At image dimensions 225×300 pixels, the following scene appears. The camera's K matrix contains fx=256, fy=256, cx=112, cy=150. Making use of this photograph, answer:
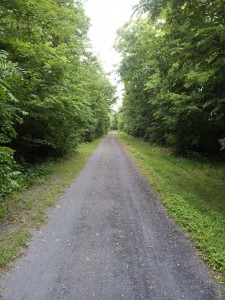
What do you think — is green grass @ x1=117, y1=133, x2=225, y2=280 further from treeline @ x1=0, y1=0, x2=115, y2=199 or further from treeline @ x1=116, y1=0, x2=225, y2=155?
treeline @ x1=0, y1=0, x2=115, y2=199

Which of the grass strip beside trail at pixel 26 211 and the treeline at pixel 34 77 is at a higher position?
the treeline at pixel 34 77

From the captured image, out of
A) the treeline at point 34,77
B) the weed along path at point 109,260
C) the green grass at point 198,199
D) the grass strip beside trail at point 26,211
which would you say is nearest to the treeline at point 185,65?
the green grass at point 198,199

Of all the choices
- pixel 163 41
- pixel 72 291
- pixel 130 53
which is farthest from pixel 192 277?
pixel 130 53

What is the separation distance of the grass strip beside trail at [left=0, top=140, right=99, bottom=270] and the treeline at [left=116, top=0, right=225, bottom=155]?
222 inches

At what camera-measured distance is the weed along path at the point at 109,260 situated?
371cm

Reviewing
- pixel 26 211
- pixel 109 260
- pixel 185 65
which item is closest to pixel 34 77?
pixel 26 211

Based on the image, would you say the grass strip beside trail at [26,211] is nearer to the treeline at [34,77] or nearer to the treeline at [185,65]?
the treeline at [34,77]

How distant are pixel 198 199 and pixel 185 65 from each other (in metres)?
4.29

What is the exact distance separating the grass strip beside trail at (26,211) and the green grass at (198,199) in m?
3.37

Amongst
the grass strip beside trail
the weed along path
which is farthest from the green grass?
the grass strip beside trail

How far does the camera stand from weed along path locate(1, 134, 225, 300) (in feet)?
12.2

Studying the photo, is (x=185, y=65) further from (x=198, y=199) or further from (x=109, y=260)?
(x=109, y=260)

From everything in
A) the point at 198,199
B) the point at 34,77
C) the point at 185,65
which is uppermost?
the point at 185,65

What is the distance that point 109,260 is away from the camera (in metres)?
4.50
